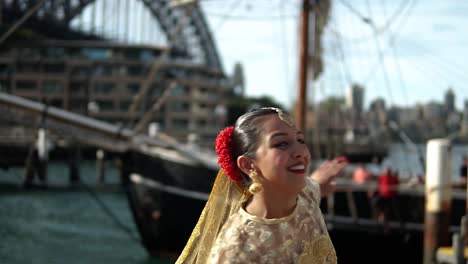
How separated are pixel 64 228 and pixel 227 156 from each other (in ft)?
52.2

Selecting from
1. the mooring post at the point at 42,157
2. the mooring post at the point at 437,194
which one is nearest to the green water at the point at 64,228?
the mooring post at the point at 42,157

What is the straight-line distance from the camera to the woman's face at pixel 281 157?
7.20 feet

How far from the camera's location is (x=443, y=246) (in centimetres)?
841

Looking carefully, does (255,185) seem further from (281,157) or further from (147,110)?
(147,110)

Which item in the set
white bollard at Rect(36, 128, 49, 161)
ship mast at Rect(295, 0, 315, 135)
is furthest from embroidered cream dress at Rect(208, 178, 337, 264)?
white bollard at Rect(36, 128, 49, 161)

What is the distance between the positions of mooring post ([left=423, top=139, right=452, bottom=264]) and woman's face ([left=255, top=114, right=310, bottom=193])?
6409 millimetres

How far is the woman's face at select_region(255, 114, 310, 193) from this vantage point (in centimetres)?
220

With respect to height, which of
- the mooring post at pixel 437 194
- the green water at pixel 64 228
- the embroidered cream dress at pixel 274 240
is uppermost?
the embroidered cream dress at pixel 274 240

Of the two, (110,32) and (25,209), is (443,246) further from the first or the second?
(110,32)

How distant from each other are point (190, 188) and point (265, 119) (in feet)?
33.0

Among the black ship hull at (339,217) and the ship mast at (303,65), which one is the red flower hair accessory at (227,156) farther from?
the black ship hull at (339,217)

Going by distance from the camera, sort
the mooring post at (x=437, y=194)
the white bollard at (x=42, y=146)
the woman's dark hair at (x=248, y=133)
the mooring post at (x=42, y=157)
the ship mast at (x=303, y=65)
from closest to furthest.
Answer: the woman's dark hair at (x=248, y=133) → the mooring post at (x=437, y=194) → the ship mast at (x=303, y=65) → the mooring post at (x=42, y=157) → the white bollard at (x=42, y=146)

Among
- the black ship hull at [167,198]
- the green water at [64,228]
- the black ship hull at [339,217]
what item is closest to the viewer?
the black ship hull at [339,217]

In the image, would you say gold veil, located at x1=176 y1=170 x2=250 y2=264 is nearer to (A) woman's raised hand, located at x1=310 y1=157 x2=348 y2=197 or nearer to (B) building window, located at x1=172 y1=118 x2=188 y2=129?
(A) woman's raised hand, located at x1=310 y1=157 x2=348 y2=197
